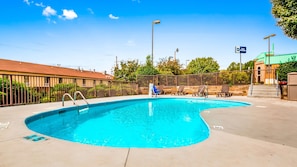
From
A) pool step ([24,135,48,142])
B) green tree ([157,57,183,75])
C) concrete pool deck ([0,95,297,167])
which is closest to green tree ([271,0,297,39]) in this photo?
concrete pool deck ([0,95,297,167])

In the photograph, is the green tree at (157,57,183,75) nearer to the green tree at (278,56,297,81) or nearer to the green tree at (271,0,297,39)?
the green tree at (278,56,297,81)

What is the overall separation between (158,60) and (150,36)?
9.09m

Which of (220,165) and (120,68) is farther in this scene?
(120,68)

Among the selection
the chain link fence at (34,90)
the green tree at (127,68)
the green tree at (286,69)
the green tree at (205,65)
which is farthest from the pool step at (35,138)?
the green tree at (205,65)

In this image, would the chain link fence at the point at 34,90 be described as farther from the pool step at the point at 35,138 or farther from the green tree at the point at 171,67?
the green tree at the point at 171,67

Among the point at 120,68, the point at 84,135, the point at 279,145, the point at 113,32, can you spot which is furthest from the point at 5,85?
the point at 120,68

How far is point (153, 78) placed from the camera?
16688mm

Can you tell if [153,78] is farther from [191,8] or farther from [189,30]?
[191,8]

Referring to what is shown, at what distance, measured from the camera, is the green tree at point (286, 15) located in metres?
8.52

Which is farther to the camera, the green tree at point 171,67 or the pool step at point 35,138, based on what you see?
the green tree at point 171,67

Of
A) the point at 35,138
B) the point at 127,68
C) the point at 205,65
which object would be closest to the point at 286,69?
the point at 35,138

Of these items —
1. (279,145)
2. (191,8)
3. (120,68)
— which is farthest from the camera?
(120,68)

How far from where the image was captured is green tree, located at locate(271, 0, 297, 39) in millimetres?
8523

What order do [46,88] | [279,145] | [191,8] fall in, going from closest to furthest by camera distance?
[279,145]
[46,88]
[191,8]
